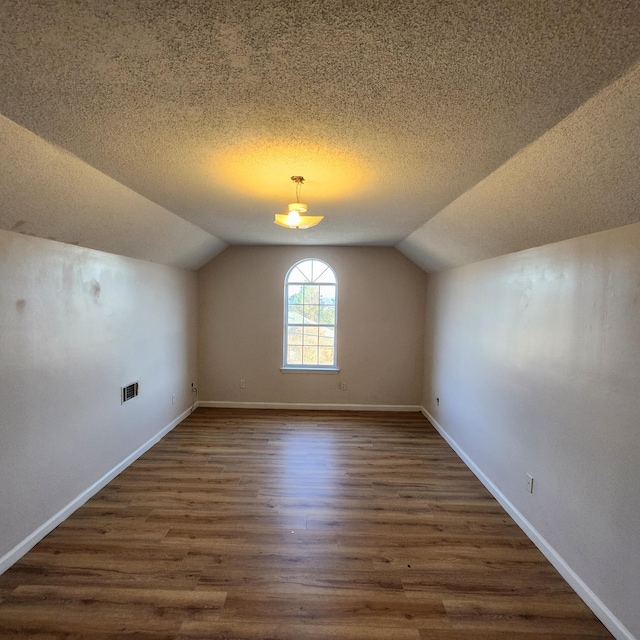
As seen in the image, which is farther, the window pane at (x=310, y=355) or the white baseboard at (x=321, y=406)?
the window pane at (x=310, y=355)

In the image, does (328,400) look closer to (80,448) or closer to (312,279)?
(312,279)

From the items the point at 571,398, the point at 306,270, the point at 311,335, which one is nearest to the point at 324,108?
the point at 571,398

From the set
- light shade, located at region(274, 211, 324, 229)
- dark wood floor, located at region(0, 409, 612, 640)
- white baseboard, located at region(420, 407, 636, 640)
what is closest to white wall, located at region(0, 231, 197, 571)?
dark wood floor, located at region(0, 409, 612, 640)

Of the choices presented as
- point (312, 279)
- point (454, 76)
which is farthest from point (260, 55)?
point (312, 279)

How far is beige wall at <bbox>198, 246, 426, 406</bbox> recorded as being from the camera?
5012 millimetres

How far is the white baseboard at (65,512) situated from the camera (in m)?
2.08

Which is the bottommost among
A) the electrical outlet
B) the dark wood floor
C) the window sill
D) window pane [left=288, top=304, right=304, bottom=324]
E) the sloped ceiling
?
the dark wood floor

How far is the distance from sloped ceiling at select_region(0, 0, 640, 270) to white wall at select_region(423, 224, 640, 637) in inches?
10.8

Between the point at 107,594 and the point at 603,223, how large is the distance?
3.32 meters

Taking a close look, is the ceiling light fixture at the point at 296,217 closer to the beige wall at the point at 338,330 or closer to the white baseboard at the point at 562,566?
the white baseboard at the point at 562,566

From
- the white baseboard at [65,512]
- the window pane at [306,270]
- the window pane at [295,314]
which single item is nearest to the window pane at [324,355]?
the window pane at [295,314]

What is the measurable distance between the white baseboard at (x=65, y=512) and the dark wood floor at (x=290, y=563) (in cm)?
5

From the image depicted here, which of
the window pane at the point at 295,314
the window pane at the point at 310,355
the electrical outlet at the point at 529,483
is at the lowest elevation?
the electrical outlet at the point at 529,483

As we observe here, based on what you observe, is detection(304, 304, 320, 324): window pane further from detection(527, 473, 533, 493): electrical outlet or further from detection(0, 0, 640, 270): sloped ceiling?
detection(527, 473, 533, 493): electrical outlet
